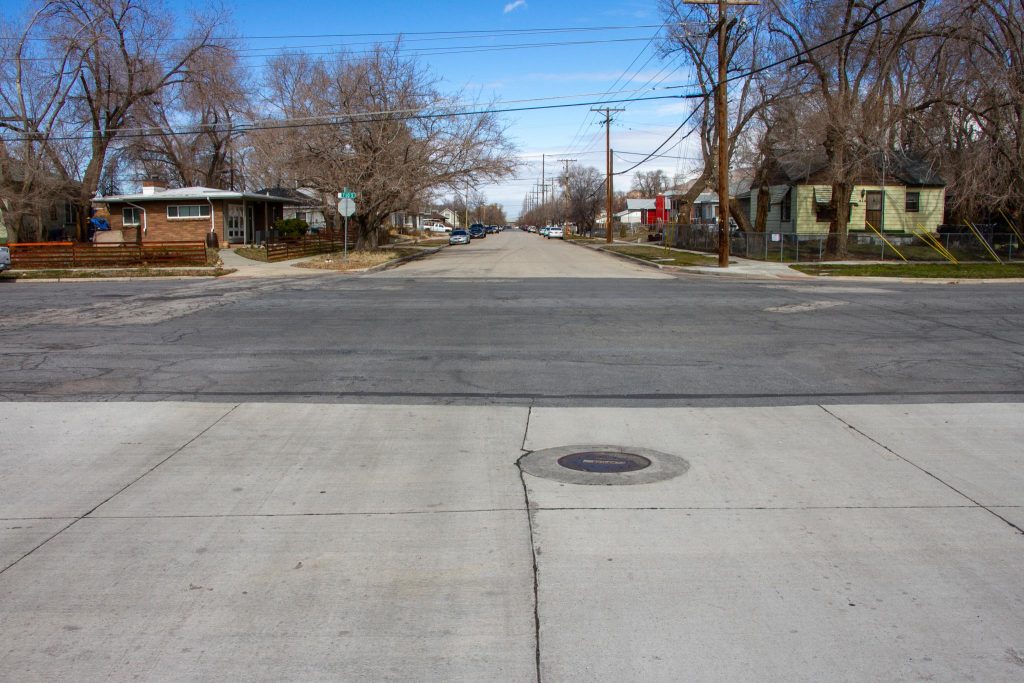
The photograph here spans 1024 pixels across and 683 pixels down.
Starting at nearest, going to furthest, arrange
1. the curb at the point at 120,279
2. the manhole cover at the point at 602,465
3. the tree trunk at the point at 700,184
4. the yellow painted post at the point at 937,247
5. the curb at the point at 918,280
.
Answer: the manhole cover at the point at 602,465 → the curb at the point at 918,280 → the curb at the point at 120,279 → the yellow painted post at the point at 937,247 → the tree trunk at the point at 700,184

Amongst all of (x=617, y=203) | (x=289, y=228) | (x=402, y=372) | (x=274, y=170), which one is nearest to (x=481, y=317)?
(x=402, y=372)

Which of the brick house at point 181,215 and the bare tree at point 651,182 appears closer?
the brick house at point 181,215

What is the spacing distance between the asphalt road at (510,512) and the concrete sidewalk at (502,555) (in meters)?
0.02

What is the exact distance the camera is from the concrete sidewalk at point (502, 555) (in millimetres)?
3650

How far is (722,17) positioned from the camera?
93.8 feet

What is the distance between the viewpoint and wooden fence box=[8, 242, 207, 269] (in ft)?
102

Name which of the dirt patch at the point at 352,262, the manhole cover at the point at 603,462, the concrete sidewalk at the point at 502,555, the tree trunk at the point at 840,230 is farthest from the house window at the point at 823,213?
the manhole cover at the point at 603,462

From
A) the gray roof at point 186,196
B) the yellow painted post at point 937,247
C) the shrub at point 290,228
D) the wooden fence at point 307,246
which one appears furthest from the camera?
the shrub at point 290,228

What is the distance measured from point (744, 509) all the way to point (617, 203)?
557 ft

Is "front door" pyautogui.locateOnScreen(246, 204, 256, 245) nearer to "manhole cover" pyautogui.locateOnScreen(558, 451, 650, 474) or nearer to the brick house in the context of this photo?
the brick house

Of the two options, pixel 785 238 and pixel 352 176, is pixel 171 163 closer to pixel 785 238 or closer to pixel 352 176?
pixel 352 176

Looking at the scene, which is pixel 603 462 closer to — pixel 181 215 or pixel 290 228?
pixel 181 215

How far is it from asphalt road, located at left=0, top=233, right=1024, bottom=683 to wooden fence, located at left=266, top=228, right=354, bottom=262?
2339 cm

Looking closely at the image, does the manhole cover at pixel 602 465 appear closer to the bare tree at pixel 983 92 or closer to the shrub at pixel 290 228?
the bare tree at pixel 983 92
